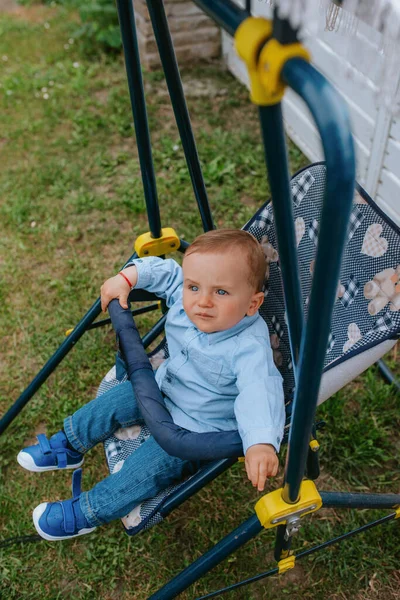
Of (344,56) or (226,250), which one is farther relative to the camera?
(226,250)

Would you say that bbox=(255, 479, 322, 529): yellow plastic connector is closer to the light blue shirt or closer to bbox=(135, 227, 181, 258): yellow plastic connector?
the light blue shirt

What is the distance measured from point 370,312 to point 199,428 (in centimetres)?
49

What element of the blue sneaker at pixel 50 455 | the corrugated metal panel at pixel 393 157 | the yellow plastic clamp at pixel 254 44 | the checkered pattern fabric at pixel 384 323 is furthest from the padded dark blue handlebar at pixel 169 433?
the corrugated metal panel at pixel 393 157

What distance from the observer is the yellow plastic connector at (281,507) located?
45.4 inches

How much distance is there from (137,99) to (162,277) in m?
0.46

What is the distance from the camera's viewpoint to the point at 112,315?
1.41 m

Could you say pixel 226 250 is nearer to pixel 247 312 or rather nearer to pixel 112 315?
pixel 247 312

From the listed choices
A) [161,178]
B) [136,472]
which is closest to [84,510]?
[136,472]

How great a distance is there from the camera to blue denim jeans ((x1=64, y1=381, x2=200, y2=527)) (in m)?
1.41

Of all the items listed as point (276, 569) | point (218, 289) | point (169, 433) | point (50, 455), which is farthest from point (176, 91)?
point (276, 569)

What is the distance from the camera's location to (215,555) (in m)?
1.32

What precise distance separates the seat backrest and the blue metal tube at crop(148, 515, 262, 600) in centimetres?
31

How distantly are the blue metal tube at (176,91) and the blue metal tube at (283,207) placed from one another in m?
0.67

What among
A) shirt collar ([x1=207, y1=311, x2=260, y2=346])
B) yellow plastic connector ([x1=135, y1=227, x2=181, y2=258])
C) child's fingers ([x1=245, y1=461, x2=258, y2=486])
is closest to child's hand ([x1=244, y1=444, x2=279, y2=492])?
child's fingers ([x1=245, y1=461, x2=258, y2=486])
